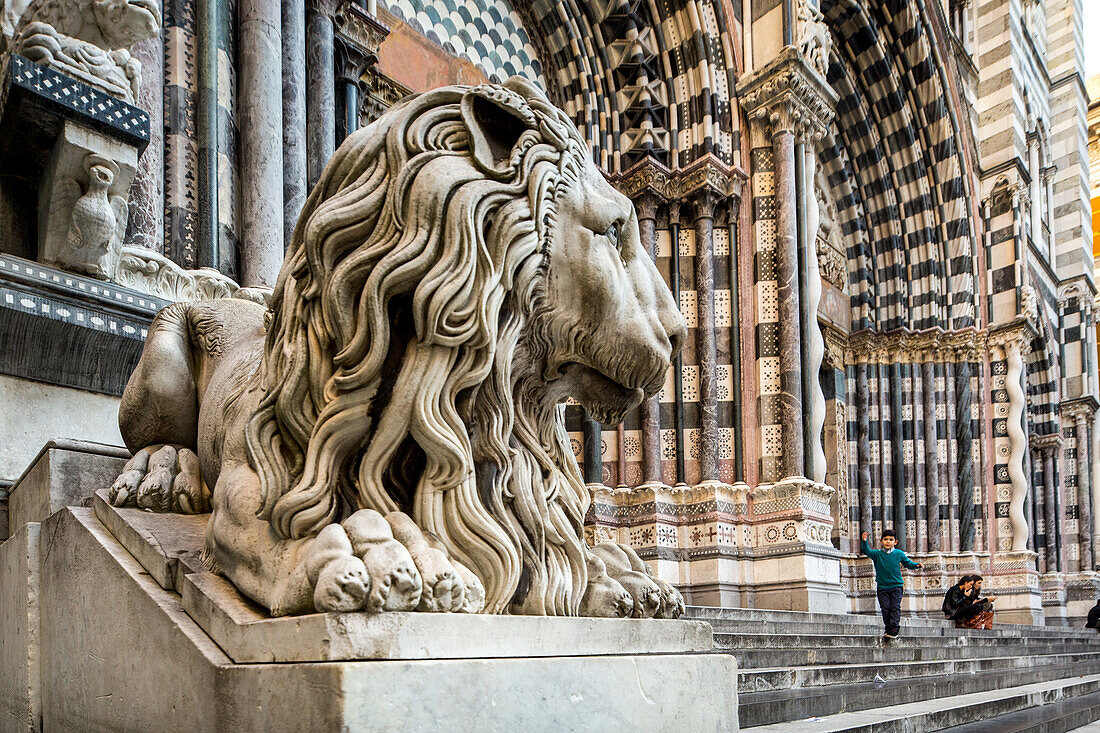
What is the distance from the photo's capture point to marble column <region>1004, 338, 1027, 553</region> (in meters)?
16.4

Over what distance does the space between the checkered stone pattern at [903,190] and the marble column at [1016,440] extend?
99cm

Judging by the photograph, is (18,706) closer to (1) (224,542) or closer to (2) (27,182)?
(1) (224,542)

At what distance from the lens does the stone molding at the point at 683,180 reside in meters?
11.0

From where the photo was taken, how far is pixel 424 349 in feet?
5.45

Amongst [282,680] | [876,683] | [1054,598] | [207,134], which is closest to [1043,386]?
[1054,598]

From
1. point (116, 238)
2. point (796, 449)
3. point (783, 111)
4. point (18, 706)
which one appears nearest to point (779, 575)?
point (796, 449)

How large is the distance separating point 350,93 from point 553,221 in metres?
5.95

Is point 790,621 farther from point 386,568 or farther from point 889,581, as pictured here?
point 386,568

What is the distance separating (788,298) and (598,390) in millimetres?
9344

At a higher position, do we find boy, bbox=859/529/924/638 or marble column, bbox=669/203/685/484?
marble column, bbox=669/203/685/484

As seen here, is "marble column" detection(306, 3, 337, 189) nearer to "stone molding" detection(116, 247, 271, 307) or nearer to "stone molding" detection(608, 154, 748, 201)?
"stone molding" detection(116, 247, 271, 307)

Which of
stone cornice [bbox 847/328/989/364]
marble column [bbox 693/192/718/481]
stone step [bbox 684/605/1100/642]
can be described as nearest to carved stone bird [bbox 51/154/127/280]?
stone step [bbox 684/605/1100/642]

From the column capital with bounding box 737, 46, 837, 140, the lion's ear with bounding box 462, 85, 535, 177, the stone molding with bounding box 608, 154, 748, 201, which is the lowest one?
the lion's ear with bounding box 462, 85, 535, 177

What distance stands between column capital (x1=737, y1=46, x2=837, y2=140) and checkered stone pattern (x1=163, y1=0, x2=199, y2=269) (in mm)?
7555
